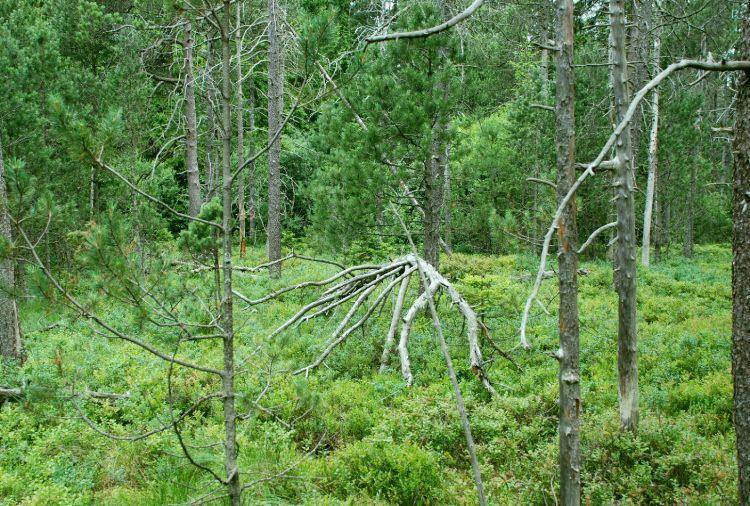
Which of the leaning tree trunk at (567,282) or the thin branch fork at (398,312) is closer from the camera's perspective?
the leaning tree trunk at (567,282)

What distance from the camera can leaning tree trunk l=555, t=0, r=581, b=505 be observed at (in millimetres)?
4039

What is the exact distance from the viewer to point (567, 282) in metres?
4.15

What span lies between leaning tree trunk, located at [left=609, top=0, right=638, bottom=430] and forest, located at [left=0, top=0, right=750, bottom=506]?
3 centimetres

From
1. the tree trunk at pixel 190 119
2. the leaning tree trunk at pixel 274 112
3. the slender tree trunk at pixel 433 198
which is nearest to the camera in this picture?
the slender tree trunk at pixel 433 198

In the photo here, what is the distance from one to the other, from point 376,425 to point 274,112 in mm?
10404

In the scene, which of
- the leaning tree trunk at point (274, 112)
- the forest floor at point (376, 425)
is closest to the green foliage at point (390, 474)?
the forest floor at point (376, 425)

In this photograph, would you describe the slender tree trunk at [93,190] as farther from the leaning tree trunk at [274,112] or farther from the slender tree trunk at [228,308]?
the slender tree trunk at [228,308]

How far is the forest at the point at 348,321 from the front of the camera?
10.5 ft

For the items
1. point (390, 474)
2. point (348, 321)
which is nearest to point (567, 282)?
point (390, 474)

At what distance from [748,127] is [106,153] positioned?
11.9 feet

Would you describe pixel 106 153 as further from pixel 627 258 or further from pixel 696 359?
pixel 696 359

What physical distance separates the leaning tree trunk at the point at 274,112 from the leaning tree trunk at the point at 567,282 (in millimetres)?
10458

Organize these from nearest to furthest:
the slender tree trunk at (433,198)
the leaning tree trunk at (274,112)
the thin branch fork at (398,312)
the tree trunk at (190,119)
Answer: the thin branch fork at (398,312) → the slender tree trunk at (433,198) → the tree trunk at (190,119) → the leaning tree trunk at (274,112)

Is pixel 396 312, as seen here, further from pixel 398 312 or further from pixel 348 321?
pixel 348 321
